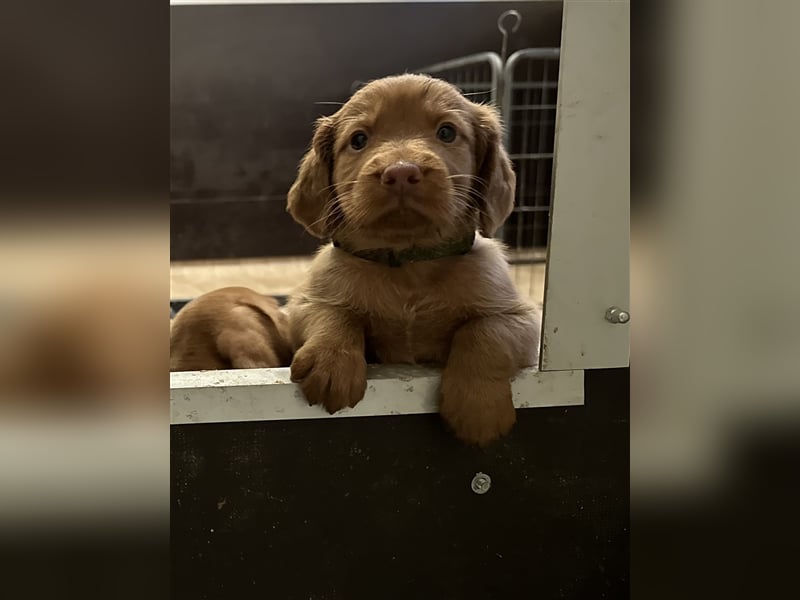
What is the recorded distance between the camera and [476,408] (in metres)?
1.72

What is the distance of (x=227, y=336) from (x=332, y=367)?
84 cm

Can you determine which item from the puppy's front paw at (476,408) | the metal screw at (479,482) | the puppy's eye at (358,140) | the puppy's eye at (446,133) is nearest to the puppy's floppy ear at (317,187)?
Answer: the puppy's eye at (358,140)

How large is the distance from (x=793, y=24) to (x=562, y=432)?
51.0 inches

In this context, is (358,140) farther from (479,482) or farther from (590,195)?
(479,482)

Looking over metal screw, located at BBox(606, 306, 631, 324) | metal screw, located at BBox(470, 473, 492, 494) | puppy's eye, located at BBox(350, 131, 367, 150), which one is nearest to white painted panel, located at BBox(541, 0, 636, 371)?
metal screw, located at BBox(606, 306, 631, 324)

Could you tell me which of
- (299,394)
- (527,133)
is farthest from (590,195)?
(527,133)

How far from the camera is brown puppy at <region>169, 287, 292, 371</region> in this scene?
2.43 meters

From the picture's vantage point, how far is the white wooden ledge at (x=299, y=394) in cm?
171

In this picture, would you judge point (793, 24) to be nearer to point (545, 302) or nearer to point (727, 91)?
point (727, 91)

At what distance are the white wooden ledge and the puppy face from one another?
0.37 metres

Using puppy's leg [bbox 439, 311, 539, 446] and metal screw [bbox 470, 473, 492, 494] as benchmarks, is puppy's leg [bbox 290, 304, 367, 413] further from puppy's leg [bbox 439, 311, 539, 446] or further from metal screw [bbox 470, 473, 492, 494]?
metal screw [bbox 470, 473, 492, 494]

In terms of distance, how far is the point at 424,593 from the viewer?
1844mm

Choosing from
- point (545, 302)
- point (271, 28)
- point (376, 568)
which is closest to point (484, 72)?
point (271, 28)

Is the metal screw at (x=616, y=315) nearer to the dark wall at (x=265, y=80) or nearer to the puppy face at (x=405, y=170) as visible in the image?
the puppy face at (x=405, y=170)
